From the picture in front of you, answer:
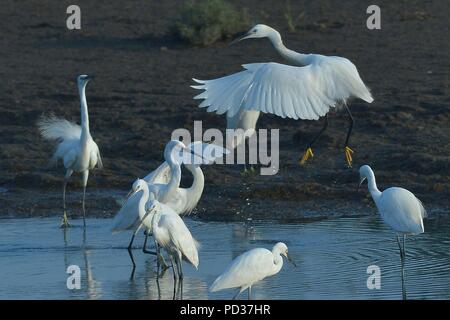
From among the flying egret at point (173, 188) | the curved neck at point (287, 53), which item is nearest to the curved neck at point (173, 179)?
the flying egret at point (173, 188)

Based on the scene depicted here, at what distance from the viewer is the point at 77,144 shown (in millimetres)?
12430

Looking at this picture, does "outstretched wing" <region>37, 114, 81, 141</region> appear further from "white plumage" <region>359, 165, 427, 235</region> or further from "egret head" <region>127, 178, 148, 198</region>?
"white plumage" <region>359, 165, 427, 235</region>

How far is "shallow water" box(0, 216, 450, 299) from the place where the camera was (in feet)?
29.0

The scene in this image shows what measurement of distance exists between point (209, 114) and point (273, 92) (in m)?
5.39

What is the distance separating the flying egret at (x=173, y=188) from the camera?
32.7ft

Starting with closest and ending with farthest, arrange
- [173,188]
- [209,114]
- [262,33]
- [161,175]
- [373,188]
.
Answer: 1. [373,188]
2. [173,188]
3. [161,175]
4. [262,33]
5. [209,114]

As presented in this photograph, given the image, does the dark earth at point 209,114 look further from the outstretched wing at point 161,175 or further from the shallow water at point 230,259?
the outstretched wing at point 161,175

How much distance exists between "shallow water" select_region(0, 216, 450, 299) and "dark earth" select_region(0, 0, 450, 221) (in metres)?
0.78

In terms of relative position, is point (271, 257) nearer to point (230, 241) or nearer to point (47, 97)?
point (230, 241)

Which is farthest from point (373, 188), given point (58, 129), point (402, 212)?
point (58, 129)

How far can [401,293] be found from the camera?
864cm

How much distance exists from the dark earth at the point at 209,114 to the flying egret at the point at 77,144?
17.7 inches

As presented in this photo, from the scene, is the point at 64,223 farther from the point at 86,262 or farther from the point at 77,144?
the point at 86,262

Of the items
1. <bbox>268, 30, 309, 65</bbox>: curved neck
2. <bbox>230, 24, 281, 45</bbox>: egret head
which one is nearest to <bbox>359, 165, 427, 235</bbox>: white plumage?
<bbox>268, 30, 309, 65</bbox>: curved neck
